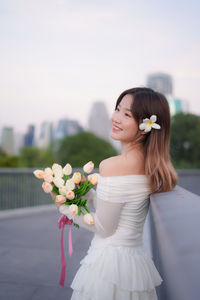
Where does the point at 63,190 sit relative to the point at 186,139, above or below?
above

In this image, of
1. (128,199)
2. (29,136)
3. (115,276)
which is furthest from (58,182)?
(29,136)

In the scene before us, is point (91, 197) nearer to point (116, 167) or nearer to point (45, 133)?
point (116, 167)

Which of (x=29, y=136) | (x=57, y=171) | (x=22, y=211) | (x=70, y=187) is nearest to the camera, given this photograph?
(x=70, y=187)

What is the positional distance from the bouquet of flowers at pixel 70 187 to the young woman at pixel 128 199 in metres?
0.06

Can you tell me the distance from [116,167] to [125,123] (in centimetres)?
31

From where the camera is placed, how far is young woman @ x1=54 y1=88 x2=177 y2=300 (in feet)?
5.45

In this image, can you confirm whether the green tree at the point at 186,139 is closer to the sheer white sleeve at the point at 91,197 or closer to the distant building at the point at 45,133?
the sheer white sleeve at the point at 91,197

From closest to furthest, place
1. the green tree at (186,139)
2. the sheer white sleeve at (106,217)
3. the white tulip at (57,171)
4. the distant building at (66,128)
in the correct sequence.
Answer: the sheer white sleeve at (106,217) → the white tulip at (57,171) → the green tree at (186,139) → the distant building at (66,128)

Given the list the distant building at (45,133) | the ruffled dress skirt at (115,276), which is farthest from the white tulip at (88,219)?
the distant building at (45,133)

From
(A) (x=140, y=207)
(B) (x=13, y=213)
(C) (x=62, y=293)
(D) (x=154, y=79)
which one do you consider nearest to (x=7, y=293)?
(C) (x=62, y=293)

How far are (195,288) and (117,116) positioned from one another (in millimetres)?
1288

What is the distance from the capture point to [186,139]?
35312mm

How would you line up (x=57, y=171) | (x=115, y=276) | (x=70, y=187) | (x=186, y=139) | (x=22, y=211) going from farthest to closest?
(x=186, y=139)
(x=22, y=211)
(x=57, y=171)
(x=70, y=187)
(x=115, y=276)

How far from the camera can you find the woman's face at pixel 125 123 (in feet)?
6.03
